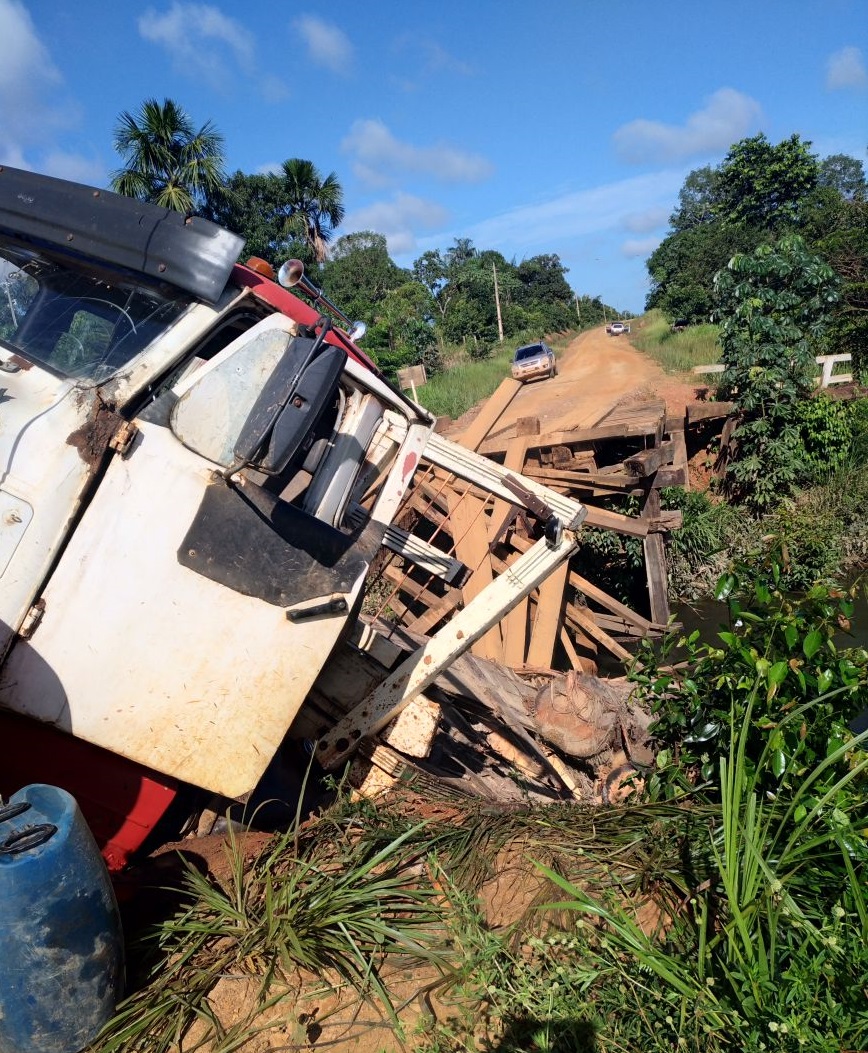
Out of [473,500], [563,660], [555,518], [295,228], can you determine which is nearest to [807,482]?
[563,660]

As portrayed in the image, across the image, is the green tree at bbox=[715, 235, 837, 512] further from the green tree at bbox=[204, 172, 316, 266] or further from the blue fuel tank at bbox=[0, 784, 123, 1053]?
the green tree at bbox=[204, 172, 316, 266]

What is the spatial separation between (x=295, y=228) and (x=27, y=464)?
91.0 ft

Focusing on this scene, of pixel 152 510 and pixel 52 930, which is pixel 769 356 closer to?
pixel 152 510

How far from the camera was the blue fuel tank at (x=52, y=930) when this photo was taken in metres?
1.98

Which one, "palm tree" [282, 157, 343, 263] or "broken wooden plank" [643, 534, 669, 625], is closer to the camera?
A: "broken wooden plank" [643, 534, 669, 625]

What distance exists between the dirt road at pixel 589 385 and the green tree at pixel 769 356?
11.0 ft

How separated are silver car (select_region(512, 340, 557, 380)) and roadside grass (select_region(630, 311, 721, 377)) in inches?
143

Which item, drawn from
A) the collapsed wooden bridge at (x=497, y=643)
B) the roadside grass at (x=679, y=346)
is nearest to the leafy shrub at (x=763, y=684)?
the collapsed wooden bridge at (x=497, y=643)

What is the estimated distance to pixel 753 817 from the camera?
2.35 m

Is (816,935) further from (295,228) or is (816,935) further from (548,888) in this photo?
(295,228)

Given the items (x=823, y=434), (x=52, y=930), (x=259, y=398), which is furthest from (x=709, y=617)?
(x=52, y=930)

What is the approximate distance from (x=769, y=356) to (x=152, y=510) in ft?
47.0

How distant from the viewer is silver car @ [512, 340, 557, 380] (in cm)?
2667

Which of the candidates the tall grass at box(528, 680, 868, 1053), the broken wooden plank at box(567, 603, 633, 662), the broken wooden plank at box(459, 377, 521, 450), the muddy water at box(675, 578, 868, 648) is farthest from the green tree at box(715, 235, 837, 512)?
the tall grass at box(528, 680, 868, 1053)
